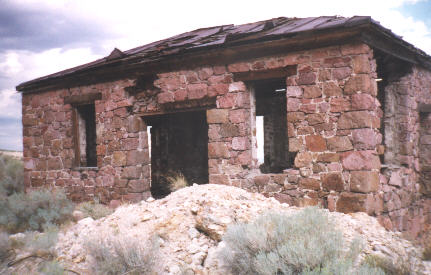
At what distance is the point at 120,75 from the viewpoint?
7875mm

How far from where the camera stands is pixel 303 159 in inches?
232

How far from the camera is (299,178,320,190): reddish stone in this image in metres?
5.78

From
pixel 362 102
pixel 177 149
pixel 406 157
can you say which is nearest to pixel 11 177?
pixel 177 149

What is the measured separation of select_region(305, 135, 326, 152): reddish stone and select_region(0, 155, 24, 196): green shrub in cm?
787

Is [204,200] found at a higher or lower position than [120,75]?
lower

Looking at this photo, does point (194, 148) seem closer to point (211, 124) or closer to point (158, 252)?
point (211, 124)

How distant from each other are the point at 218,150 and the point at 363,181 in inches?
101

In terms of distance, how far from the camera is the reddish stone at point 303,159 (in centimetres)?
586

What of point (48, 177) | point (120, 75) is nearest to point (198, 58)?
point (120, 75)

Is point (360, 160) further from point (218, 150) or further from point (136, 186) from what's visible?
point (136, 186)

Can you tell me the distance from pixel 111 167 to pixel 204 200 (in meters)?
3.79

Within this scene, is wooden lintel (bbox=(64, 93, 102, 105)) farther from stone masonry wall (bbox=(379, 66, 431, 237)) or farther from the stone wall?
stone masonry wall (bbox=(379, 66, 431, 237))

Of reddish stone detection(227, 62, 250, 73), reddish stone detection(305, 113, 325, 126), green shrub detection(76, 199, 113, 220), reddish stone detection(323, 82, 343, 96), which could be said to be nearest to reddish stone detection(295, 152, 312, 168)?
reddish stone detection(305, 113, 325, 126)

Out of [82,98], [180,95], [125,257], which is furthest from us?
[82,98]
